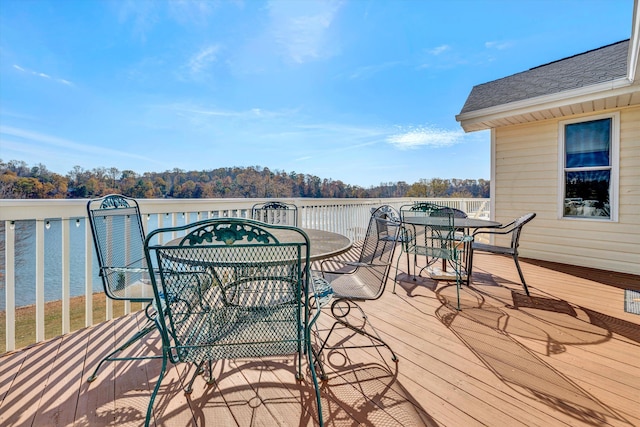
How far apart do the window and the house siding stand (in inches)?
3.8

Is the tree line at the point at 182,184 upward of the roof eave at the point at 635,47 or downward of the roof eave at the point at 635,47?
downward

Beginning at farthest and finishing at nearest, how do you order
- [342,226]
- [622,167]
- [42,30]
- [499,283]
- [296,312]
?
[42,30] → [342,226] → [622,167] → [499,283] → [296,312]

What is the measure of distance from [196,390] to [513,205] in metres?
5.97

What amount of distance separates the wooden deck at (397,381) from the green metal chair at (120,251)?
26 cm

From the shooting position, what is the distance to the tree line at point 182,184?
346 centimetres

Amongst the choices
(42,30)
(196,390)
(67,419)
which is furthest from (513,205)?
(42,30)

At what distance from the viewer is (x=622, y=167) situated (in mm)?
4121

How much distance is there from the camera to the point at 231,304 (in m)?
1.39

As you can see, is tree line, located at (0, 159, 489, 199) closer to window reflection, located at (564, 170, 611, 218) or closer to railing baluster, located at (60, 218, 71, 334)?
railing baluster, located at (60, 218, 71, 334)

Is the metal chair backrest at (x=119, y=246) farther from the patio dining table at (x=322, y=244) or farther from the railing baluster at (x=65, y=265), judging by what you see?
the patio dining table at (x=322, y=244)

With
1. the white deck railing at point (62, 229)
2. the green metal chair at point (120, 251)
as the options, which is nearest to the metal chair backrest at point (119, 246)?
the green metal chair at point (120, 251)

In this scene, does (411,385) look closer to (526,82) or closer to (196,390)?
(196,390)

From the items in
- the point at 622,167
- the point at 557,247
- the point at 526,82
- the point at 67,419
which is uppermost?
the point at 526,82

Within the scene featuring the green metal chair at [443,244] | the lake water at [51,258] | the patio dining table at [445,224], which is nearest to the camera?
the lake water at [51,258]
